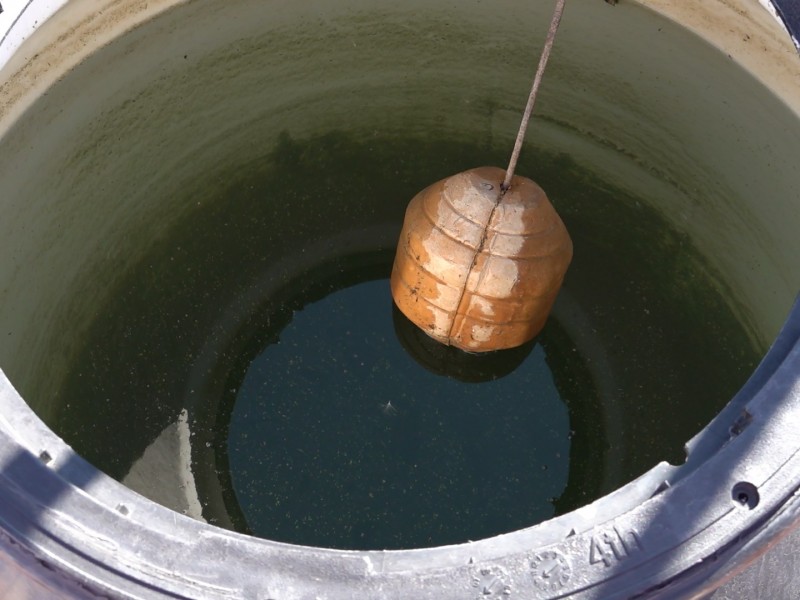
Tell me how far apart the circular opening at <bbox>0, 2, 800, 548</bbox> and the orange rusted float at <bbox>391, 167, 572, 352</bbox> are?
697 millimetres

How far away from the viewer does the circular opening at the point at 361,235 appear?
2.79m

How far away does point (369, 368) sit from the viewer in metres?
3.31

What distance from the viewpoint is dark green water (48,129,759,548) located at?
304 centimetres

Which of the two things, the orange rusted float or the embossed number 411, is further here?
the orange rusted float

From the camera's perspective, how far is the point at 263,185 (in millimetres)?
3361

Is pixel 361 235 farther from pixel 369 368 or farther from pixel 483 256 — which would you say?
pixel 483 256

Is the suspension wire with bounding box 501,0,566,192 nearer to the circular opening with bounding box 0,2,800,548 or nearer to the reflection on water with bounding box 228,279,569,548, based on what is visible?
the circular opening with bounding box 0,2,800,548

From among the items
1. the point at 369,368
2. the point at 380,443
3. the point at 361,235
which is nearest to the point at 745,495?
the point at 380,443

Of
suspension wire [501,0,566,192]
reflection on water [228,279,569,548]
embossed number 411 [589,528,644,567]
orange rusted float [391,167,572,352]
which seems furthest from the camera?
reflection on water [228,279,569,548]

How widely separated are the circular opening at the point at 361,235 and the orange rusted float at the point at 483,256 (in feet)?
2.29

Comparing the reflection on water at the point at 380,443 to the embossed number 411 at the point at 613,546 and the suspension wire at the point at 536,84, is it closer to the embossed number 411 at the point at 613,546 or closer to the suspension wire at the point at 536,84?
Result: the suspension wire at the point at 536,84

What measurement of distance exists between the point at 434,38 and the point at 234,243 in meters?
1.06

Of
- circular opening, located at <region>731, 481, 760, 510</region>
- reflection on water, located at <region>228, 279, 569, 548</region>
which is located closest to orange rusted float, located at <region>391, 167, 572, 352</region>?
reflection on water, located at <region>228, 279, 569, 548</region>

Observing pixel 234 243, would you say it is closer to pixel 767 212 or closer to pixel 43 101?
pixel 43 101
